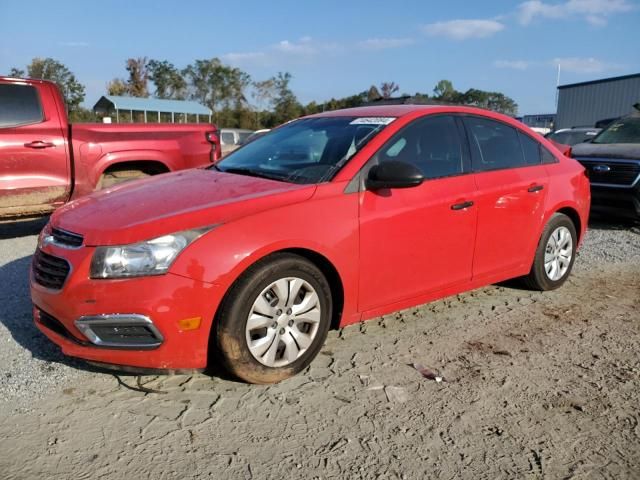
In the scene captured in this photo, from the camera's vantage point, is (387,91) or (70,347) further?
(387,91)

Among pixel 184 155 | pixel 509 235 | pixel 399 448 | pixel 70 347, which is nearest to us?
pixel 399 448

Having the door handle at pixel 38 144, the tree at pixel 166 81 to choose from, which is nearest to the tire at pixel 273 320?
the door handle at pixel 38 144

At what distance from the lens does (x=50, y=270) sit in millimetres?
3119

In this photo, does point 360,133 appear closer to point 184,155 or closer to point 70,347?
point 70,347

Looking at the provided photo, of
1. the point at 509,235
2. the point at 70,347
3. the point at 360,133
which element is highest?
the point at 360,133

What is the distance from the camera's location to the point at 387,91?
54.9 metres

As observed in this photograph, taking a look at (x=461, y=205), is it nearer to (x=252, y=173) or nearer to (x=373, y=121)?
(x=373, y=121)

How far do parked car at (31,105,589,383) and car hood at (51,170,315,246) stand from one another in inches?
0.5

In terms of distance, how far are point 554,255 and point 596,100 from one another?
104 ft

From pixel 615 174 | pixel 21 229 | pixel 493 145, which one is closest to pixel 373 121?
pixel 493 145

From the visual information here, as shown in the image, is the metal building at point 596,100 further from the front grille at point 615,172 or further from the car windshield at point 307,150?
the car windshield at point 307,150

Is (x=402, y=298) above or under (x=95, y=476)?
above

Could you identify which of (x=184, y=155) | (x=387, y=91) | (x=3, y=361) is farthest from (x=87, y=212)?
(x=387, y=91)

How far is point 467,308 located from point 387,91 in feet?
174
